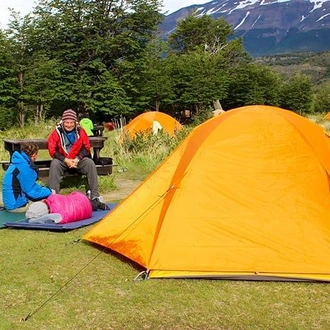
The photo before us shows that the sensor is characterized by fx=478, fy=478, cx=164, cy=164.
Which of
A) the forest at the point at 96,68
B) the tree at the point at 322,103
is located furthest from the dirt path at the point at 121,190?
the tree at the point at 322,103

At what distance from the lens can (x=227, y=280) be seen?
4441 mm

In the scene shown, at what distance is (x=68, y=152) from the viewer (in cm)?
772

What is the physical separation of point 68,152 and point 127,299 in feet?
13.3

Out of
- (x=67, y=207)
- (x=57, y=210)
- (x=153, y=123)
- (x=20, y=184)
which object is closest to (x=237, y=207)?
(x=67, y=207)

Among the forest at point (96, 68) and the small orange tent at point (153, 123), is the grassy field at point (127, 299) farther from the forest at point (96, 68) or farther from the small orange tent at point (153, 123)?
the forest at point (96, 68)

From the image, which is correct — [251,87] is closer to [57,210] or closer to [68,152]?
[68,152]

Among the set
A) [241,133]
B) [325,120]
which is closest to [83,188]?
Result: [241,133]

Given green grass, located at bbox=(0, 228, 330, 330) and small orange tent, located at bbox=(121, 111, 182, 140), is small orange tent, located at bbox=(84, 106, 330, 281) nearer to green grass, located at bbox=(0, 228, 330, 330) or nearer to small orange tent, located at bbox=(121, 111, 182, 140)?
green grass, located at bbox=(0, 228, 330, 330)

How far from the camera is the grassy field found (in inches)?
147

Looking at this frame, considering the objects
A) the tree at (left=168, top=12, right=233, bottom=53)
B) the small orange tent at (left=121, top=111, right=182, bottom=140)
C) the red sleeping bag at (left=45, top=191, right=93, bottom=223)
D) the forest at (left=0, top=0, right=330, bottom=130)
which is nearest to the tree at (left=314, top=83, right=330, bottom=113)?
the tree at (left=168, top=12, right=233, bottom=53)

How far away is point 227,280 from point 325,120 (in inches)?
1114

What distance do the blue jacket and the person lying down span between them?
0.44 metres

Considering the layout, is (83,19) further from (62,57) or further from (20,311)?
(20,311)

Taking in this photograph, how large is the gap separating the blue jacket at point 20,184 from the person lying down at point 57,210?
44 cm
